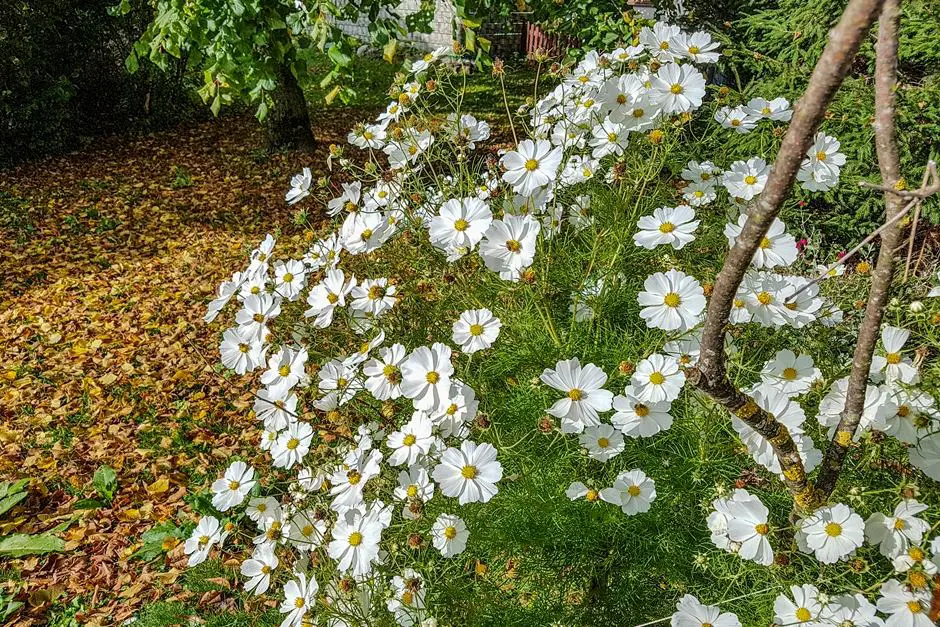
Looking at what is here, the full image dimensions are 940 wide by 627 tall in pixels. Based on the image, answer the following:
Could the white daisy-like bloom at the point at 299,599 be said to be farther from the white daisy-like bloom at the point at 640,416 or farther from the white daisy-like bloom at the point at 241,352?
the white daisy-like bloom at the point at 640,416

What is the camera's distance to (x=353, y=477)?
1.36 metres

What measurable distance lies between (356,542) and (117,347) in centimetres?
310

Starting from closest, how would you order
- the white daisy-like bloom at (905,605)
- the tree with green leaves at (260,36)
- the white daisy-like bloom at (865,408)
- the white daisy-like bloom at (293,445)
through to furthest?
the white daisy-like bloom at (905,605)
the white daisy-like bloom at (865,408)
the white daisy-like bloom at (293,445)
the tree with green leaves at (260,36)

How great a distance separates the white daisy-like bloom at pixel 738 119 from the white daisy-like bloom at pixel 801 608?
1039 mm

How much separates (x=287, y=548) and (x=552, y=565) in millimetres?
699

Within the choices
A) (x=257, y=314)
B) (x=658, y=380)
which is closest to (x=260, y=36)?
(x=257, y=314)

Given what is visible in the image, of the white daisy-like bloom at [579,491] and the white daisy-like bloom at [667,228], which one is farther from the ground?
the white daisy-like bloom at [667,228]

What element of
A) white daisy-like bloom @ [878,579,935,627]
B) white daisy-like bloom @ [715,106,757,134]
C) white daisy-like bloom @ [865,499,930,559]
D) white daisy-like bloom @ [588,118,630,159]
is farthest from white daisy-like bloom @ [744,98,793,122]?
white daisy-like bloom @ [878,579,935,627]

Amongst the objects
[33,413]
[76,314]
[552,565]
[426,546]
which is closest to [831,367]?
[552,565]

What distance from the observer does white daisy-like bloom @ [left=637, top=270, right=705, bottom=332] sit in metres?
1.19

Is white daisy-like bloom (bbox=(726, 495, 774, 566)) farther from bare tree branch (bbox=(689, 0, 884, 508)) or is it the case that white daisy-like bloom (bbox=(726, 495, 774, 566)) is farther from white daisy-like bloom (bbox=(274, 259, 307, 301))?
white daisy-like bloom (bbox=(274, 259, 307, 301))

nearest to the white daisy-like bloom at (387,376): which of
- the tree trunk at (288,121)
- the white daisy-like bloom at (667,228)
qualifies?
the white daisy-like bloom at (667,228)

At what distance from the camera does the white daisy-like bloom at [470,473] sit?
1.21 m

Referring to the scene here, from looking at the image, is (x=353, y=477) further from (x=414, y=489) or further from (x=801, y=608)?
(x=801, y=608)
